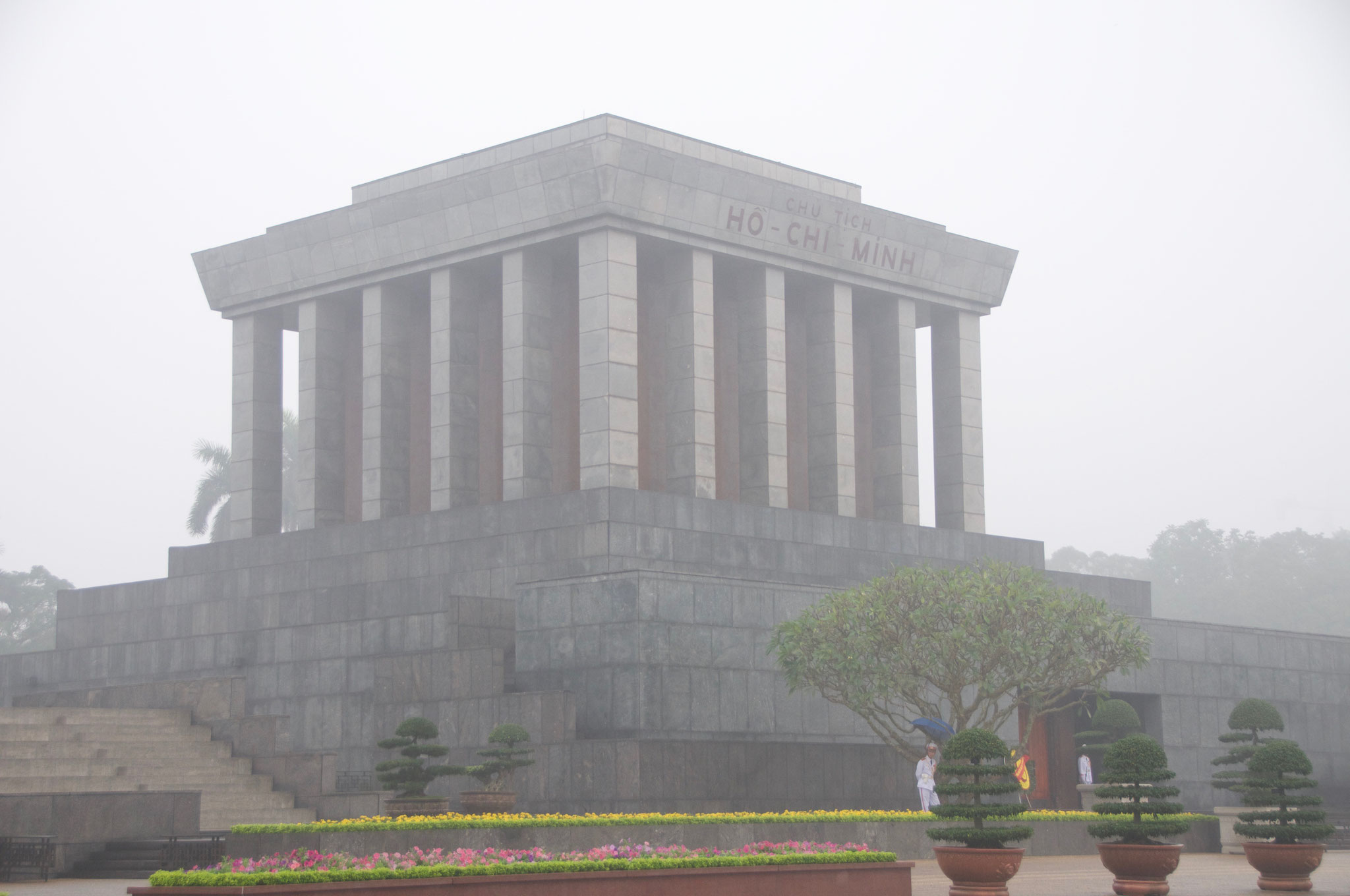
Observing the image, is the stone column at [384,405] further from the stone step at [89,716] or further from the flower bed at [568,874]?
the flower bed at [568,874]

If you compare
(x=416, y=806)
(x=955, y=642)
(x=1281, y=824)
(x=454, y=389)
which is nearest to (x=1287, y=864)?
(x=1281, y=824)

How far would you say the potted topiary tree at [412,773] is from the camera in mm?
25766

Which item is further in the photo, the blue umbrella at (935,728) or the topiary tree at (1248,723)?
the topiary tree at (1248,723)

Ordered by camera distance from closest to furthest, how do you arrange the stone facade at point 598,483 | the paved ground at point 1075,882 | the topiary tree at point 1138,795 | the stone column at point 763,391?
the topiary tree at point 1138,795, the paved ground at point 1075,882, the stone facade at point 598,483, the stone column at point 763,391

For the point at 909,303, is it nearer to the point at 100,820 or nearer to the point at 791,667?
the point at 791,667

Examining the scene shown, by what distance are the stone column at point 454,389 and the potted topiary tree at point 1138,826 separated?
69.5 ft

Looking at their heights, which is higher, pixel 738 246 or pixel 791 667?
pixel 738 246

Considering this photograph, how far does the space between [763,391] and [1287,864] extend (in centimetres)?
2000

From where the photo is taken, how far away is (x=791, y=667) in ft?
93.5

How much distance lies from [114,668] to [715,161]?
59.8 feet

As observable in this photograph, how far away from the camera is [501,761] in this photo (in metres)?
26.0

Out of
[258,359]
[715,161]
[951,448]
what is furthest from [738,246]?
[258,359]

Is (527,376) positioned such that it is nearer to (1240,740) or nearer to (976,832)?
(1240,740)

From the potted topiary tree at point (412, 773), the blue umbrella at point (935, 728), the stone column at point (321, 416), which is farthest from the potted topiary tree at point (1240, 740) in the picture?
the stone column at point (321, 416)
